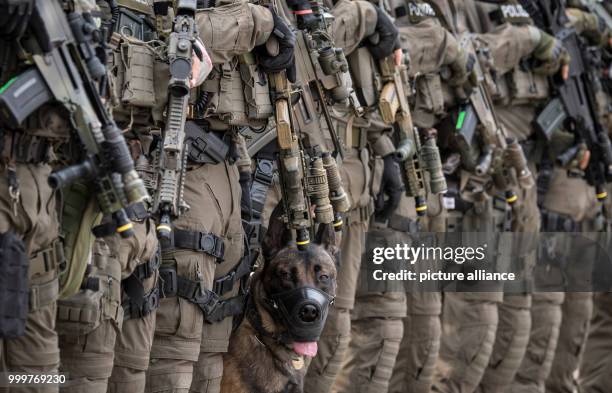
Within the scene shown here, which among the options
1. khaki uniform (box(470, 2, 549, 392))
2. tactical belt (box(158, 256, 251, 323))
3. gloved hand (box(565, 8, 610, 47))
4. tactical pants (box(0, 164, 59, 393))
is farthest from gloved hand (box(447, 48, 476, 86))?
tactical pants (box(0, 164, 59, 393))

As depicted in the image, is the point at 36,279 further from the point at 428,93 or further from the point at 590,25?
the point at 590,25

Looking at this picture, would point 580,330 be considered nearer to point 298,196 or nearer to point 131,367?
point 298,196

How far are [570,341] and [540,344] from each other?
693 mm

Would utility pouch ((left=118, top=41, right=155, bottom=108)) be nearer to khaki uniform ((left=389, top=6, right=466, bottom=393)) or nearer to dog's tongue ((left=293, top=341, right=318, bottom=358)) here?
dog's tongue ((left=293, top=341, right=318, bottom=358))

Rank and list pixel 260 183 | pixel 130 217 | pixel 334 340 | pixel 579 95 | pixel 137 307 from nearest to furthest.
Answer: pixel 130 217
pixel 137 307
pixel 260 183
pixel 334 340
pixel 579 95

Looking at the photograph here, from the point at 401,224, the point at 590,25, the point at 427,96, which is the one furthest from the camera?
the point at 590,25

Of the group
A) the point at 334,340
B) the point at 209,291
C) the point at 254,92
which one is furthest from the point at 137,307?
the point at 334,340

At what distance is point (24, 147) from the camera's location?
6094mm

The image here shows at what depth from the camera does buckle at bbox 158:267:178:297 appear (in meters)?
7.69

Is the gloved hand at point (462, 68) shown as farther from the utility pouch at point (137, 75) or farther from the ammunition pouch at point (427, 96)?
the utility pouch at point (137, 75)

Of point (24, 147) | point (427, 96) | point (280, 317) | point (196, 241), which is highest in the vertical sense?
point (24, 147)

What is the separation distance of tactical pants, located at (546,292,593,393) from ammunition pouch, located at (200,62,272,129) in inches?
256

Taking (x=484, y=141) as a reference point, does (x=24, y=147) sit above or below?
above

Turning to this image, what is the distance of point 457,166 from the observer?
12.1 metres
